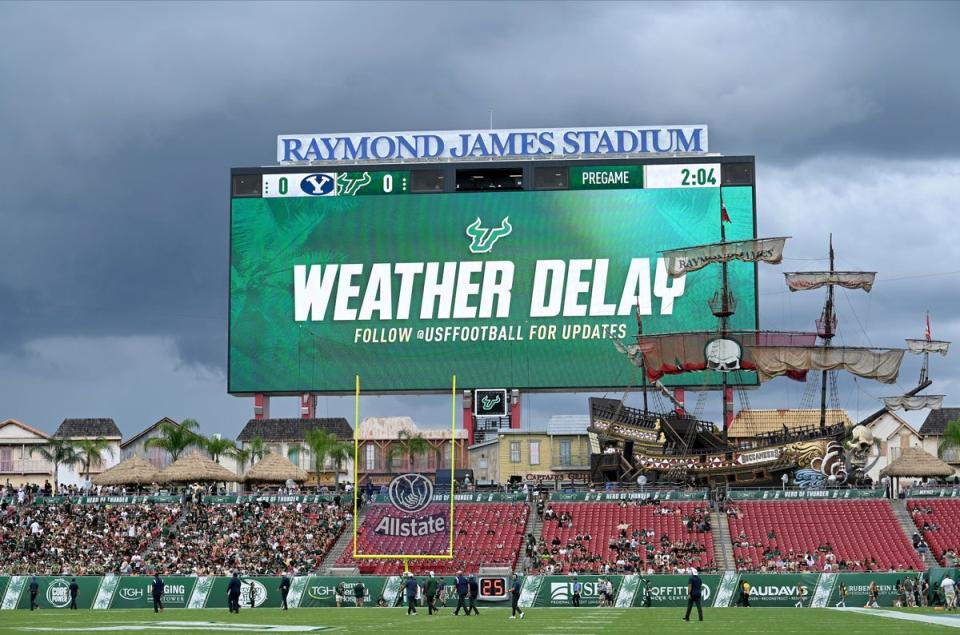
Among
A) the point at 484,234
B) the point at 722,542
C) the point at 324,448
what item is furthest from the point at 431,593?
the point at 324,448

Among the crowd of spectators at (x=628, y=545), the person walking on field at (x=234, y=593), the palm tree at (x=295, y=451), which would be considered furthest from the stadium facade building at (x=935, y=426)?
the person walking on field at (x=234, y=593)

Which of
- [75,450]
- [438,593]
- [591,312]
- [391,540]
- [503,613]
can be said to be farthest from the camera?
[75,450]

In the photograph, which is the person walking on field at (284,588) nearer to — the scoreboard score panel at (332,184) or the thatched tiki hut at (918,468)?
the thatched tiki hut at (918,468)

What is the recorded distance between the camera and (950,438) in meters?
87.2

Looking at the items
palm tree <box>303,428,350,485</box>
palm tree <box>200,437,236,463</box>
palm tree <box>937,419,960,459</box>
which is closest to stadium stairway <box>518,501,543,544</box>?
palm tree <box>303,428,350,485</box>

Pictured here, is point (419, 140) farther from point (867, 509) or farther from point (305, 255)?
point (867, 509)

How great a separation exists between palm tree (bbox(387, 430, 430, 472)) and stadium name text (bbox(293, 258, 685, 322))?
2064 cm

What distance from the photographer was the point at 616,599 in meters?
46.4

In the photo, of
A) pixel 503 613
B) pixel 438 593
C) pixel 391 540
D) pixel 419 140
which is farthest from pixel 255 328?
pixel 503 613

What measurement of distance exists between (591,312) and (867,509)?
62.1 feet

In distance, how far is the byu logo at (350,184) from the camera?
7419 cm

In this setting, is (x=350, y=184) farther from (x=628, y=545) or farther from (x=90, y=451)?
(x=90, y=451)

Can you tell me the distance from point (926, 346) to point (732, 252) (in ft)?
36.6

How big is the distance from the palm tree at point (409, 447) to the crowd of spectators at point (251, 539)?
29.3 metres
